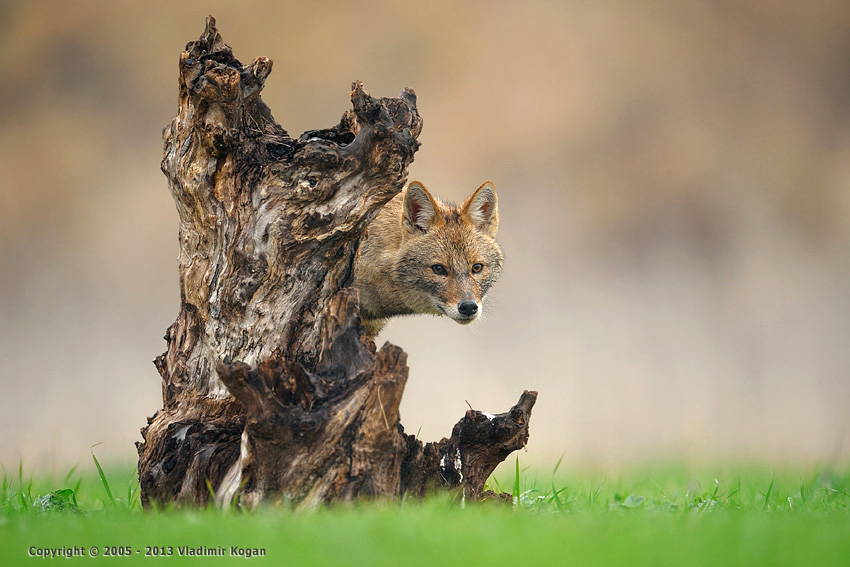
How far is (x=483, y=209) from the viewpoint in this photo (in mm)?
6758

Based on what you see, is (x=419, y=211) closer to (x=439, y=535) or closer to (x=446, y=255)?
(x=446, y=255)

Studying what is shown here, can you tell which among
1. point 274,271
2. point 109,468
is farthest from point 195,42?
point 109,468

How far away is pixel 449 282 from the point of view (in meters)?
6.28

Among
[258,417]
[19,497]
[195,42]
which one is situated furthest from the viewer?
[19,497]

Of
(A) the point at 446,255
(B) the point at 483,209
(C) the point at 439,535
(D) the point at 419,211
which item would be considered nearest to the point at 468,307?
(A) the point at 446,255

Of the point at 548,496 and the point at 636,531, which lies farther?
the point at 548,496

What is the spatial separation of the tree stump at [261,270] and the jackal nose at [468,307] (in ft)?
4.48

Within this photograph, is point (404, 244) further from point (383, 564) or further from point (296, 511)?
point (383, 564)

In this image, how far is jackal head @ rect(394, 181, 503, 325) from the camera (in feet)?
20.4

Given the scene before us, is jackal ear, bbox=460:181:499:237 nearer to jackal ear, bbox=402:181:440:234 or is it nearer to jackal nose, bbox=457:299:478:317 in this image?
jackal ear, bbox=402:181:440:234

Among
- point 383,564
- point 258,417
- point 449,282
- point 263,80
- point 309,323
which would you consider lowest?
point 383,564

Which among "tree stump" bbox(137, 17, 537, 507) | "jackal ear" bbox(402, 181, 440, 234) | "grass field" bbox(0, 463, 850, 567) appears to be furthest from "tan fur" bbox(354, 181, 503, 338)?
"grass field" bbox(0, 463, 850, 567)

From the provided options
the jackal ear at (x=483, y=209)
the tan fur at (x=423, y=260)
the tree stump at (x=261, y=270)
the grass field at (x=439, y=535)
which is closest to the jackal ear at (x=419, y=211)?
the tan fur at (x=423, y=260)

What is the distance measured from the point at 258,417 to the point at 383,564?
1.25 metres
